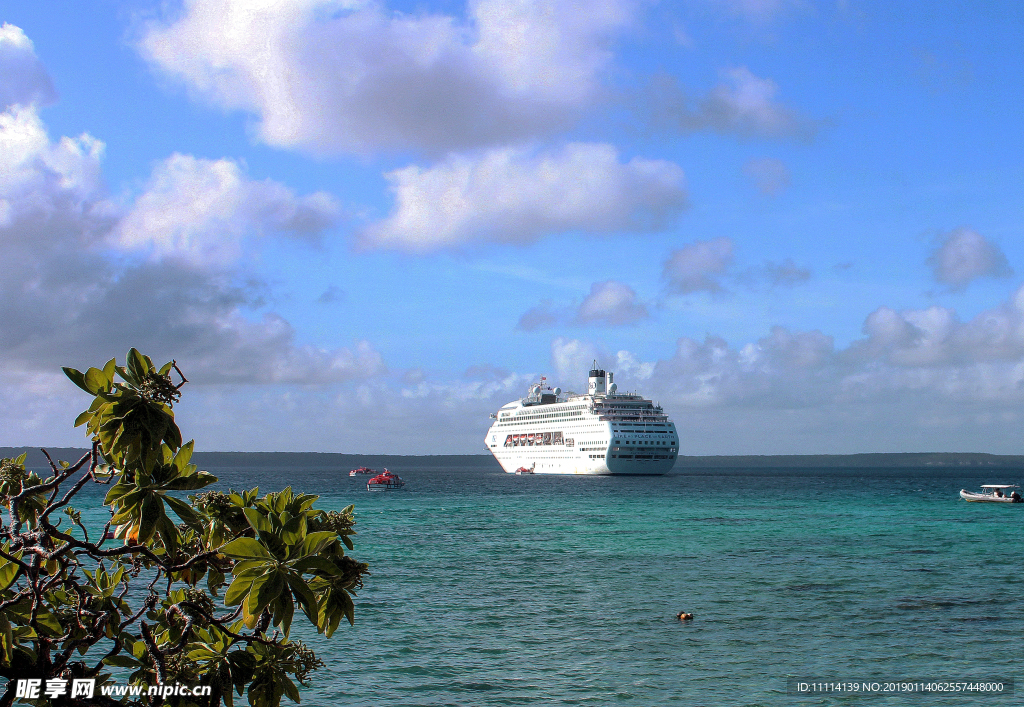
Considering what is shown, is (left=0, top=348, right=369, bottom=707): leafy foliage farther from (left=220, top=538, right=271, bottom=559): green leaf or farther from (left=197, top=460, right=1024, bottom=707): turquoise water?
(left=197, top=460, right=1024, bottom=707): turquoise water

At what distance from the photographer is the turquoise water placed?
1523 centimetres

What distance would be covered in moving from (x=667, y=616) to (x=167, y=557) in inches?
703

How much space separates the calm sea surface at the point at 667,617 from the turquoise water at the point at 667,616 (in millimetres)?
67

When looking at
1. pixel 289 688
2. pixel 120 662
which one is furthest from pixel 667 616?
pixel 120 662

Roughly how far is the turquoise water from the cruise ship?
6794 centimetres

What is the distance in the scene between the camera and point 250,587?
4.50m

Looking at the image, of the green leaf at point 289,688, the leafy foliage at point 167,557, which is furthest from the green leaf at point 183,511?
the green leaf at point 289,688

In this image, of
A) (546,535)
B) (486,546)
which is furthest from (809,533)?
(486,546)

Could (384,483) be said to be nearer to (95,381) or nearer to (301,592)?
(95,381)

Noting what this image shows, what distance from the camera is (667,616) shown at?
21.1 meters

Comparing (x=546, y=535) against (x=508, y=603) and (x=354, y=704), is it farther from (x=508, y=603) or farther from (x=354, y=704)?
(x=354, y=704)

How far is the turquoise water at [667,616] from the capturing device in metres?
15.2

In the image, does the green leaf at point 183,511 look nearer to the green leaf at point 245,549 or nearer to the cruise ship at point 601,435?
the green leaf at point 245,549

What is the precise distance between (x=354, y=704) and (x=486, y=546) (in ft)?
77.5
